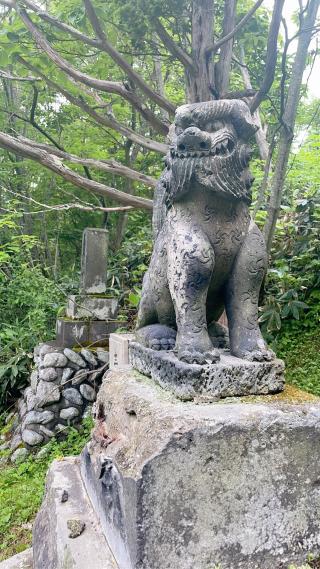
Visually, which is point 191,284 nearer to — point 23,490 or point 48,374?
point 23,490

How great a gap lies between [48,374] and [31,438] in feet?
2.05

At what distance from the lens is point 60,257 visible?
902cm

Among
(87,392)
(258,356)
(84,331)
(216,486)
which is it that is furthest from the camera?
(84,331)

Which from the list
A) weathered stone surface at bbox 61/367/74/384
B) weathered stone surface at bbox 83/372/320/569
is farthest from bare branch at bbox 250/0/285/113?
weathered stone surface at bbox 61/367/74/384

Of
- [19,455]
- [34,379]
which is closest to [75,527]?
[19,455]

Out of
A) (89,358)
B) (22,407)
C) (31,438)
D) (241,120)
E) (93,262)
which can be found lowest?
(31,438)

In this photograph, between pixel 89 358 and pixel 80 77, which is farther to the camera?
pixel 89 358

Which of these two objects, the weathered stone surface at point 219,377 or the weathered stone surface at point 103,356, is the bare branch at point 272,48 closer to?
the weathered stone surface at point 219,377

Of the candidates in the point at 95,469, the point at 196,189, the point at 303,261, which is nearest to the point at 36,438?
the point at 95,469

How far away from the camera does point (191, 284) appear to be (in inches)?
68.0

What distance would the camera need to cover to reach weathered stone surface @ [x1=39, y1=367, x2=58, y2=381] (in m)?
4.52

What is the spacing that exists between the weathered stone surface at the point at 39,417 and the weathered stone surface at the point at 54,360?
0.46 meters

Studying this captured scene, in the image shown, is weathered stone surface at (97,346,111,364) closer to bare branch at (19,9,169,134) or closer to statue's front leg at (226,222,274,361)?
bare branch at (19,9,169,134)

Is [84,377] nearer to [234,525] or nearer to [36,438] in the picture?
[36,438]
